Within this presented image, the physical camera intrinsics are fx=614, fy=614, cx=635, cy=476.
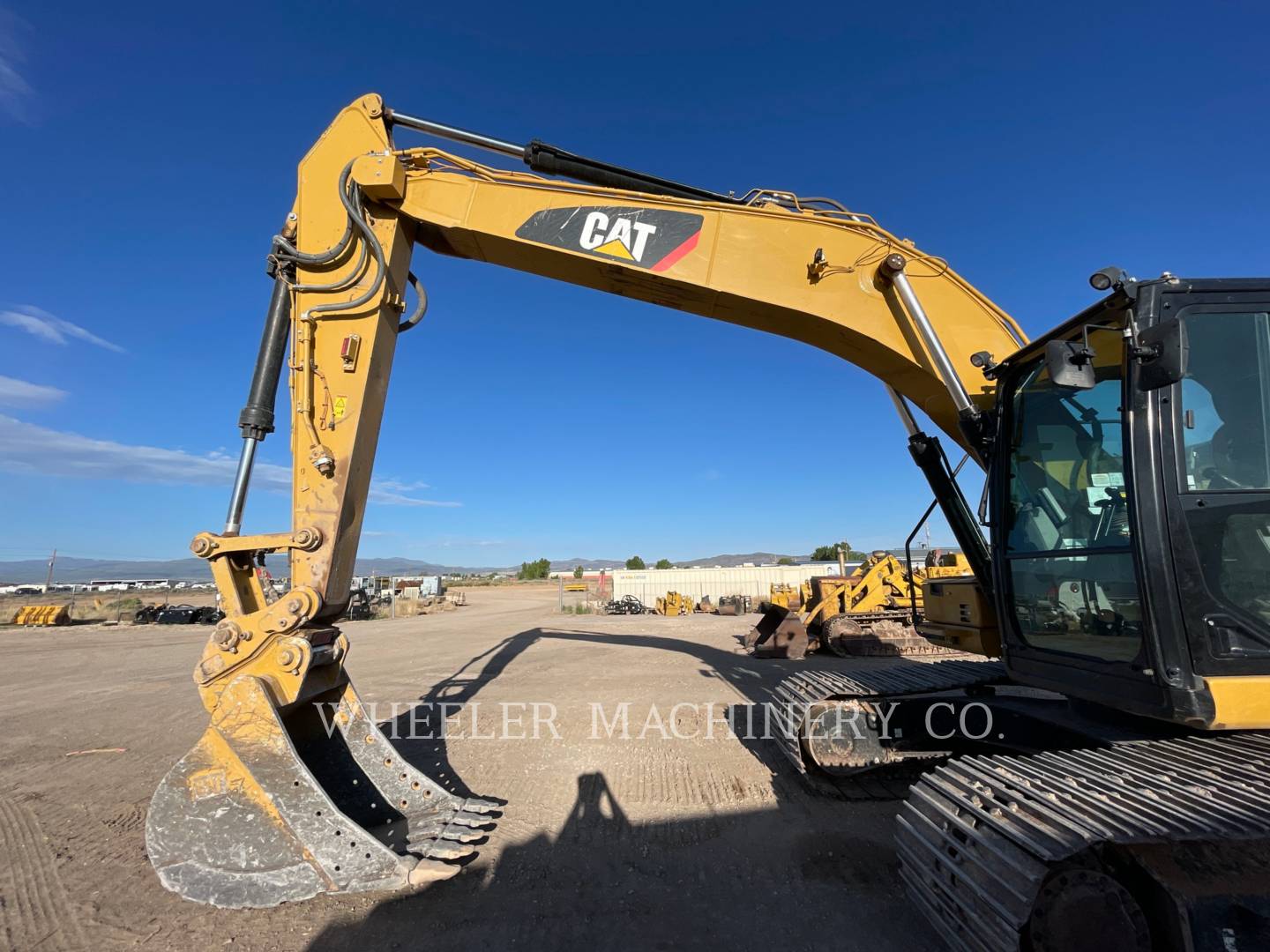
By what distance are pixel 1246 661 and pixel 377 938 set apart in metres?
4.27

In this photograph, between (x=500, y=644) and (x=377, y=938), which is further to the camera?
(x=500, y=644)

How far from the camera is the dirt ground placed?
10.4ft

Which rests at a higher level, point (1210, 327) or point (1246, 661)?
point (1210, 327)

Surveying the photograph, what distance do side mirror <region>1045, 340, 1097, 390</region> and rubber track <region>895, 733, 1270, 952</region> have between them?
176cm

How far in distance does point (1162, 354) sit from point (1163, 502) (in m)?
0.67

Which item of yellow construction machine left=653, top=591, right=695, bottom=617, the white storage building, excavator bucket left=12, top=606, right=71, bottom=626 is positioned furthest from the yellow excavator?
excavator bucket left=12, top=606, right=71, bottom=626

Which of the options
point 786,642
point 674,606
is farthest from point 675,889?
point 674,606

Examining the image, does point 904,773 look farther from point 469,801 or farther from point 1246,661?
point 469,801

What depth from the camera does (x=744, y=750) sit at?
20.0 ft

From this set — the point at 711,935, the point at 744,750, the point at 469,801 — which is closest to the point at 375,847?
the point at 469,801

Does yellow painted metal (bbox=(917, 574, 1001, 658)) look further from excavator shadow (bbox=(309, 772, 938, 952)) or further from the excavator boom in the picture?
excavator shadow (bbox=(309, 772, 938, 952))

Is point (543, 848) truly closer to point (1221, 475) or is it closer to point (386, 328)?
point (386, 328)

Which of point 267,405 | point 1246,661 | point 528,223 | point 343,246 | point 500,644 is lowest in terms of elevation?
point 500,644

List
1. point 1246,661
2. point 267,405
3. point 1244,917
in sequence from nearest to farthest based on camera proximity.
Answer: point 1244,917 < point 1246,661 < point 267,405
